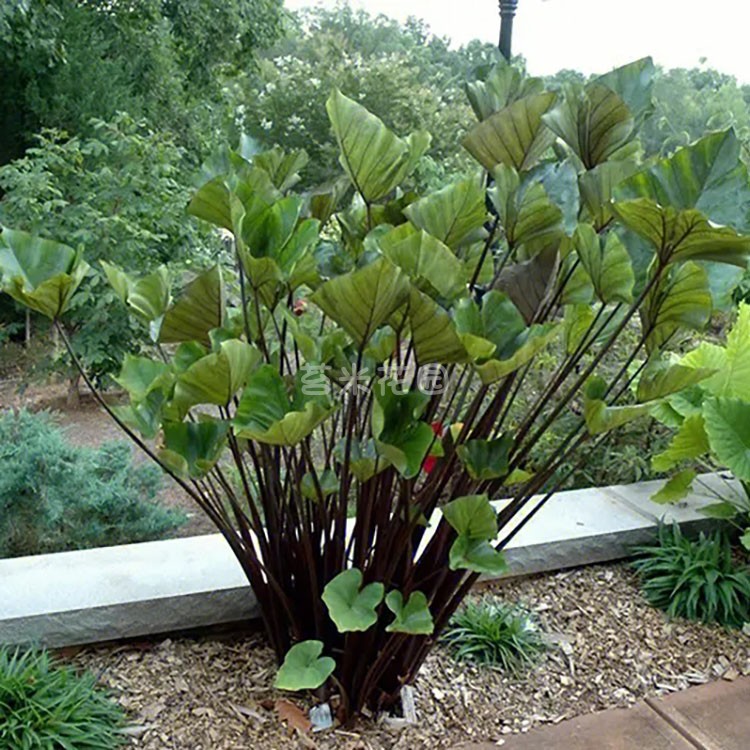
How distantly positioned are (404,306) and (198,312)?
316 mm

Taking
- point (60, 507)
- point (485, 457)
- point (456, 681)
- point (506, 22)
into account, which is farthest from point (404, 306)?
point (60, 507)

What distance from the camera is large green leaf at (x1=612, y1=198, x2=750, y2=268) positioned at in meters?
0.84

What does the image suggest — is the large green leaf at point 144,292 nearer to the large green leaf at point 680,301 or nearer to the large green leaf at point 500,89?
the large green leaf at point 500,89

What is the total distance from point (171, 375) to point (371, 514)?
0.39 m

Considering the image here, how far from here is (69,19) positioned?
4.47m

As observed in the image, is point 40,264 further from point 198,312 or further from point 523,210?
point 523,210

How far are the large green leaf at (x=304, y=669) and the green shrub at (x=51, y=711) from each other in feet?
1.23

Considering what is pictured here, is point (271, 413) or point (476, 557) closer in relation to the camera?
point (271, 413)

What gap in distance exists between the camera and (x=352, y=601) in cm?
112

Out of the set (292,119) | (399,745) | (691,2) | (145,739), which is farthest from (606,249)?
(292,119)

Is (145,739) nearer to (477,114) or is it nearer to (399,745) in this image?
(399,745)

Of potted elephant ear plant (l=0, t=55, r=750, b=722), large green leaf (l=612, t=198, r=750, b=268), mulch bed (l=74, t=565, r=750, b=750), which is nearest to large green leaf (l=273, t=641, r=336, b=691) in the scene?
potted elephant ear plant (l=0, t=55, r=750, b=722)

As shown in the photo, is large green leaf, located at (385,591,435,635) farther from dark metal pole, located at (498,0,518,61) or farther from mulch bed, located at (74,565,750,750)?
dark metal pole, located at (498,0,518,61)

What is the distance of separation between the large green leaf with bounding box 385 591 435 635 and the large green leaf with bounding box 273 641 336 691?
13 cm
